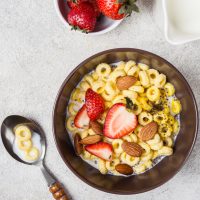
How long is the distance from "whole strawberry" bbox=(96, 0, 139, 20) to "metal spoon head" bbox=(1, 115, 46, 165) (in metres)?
0.37

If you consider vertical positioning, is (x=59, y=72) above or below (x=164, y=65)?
above

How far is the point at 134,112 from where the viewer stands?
1.07 meters

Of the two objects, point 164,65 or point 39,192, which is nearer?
point 164,65

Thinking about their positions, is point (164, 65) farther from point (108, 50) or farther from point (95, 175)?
point (95, 175)

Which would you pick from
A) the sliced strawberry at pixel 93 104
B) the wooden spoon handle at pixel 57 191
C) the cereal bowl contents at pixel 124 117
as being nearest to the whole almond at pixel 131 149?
the cereal bowl contents at pixel 124 117

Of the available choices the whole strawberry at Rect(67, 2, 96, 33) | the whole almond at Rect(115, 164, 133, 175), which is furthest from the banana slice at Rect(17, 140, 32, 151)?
the whole strawberry at Rect(67, 2, 96, 33)

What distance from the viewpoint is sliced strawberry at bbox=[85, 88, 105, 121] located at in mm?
1051

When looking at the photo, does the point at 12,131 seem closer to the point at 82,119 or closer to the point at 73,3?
the point at 82,119

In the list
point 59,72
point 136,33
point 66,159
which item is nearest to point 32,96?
point 59,72

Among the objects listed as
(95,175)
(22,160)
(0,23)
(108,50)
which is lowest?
(95,175)

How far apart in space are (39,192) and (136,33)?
52 centimetres

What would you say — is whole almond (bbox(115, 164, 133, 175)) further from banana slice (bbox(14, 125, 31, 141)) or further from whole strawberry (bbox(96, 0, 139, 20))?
whole strawberry (bbox(96, 0, 139, 20))

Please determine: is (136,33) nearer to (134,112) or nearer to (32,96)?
(134,112)

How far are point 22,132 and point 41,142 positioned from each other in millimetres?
60
